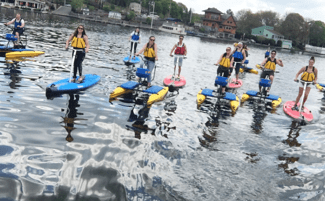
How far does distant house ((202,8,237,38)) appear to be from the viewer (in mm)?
113250

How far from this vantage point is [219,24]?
11894 centimetres

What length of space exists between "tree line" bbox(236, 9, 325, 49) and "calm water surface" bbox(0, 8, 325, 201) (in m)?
113

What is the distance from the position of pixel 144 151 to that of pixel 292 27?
129741 mm

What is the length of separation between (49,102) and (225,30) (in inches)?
4448

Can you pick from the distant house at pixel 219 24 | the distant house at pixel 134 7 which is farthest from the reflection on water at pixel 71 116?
the distant house at pixel 134 7

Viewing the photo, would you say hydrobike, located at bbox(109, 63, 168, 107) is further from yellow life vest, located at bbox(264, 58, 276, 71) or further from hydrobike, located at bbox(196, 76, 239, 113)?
yellow life vest, located at bbox(264, 58, 276, 71)

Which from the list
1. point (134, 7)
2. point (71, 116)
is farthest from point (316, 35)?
point (71, 116)

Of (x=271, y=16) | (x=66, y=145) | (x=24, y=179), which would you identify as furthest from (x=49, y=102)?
(x=271, y=16)

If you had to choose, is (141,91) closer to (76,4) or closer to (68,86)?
(68,86)

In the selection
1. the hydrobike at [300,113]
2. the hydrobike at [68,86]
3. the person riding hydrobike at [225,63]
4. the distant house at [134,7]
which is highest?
the distant house at [134,7]

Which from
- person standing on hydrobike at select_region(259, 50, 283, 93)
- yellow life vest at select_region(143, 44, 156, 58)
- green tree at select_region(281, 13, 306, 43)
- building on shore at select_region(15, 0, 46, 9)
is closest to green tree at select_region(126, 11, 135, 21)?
building on shore at select_region(15, 0, 46, 9)

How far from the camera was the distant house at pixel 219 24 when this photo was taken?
11325cm

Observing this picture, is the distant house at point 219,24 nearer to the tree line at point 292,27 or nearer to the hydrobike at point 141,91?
the tree line at point 292,27

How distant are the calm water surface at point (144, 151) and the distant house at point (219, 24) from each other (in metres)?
109
